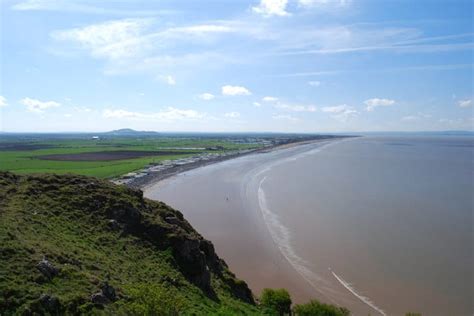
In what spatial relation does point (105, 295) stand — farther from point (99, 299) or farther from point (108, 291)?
point (99, 299)

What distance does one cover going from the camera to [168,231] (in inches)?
1246

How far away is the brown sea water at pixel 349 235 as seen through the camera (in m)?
35.5

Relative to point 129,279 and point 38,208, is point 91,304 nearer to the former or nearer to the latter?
point 129,279

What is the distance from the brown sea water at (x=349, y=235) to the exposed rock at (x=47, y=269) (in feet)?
63.4

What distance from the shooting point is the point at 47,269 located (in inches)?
866

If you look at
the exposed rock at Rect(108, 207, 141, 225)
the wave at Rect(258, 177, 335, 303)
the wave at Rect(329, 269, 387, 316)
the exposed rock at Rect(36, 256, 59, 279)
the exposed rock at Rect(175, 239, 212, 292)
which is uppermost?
the exposed rock at Rect(108, 207, 141, 225)

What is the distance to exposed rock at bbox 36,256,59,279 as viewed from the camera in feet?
71.2

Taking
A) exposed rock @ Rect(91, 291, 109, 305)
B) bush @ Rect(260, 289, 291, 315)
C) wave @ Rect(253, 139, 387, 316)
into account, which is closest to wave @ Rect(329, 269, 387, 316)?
wave @ Rect(253, 139, 387, 316)

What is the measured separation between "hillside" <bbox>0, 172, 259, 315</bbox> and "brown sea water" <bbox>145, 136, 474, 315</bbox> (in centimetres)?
978

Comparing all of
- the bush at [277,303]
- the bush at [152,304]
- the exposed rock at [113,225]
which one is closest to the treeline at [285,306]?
the bush at [277,303]

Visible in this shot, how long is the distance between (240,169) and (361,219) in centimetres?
6590

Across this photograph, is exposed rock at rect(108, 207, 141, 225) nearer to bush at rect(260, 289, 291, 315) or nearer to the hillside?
the hillside

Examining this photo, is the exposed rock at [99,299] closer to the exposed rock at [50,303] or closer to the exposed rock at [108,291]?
the exposed rock at [108,291]

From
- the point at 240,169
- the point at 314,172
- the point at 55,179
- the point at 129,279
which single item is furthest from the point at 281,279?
the point at 240,169
